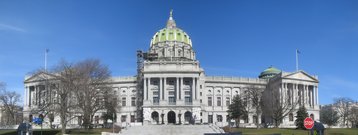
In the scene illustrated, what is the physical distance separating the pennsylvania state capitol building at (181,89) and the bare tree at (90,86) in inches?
1015

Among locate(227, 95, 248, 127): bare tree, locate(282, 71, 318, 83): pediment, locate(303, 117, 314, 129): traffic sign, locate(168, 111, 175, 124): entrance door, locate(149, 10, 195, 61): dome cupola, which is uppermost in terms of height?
locate(149, 10, 195, 61): dome cupola

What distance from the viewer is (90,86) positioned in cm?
6919

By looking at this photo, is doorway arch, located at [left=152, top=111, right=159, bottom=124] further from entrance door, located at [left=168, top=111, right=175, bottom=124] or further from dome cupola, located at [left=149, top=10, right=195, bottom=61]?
dome cupola, located at [left=149, top=10, right=195, bottom=61]

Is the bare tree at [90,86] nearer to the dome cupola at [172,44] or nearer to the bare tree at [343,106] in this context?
the dome cupola at [172,44]

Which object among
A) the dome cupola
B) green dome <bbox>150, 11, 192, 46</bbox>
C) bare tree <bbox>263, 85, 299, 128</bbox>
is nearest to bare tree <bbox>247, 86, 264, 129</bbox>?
bare tree <bbox>263, 85, 299, 128</bbox>

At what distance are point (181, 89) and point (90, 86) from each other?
132 feet

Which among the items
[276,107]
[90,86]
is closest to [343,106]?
[276,107]

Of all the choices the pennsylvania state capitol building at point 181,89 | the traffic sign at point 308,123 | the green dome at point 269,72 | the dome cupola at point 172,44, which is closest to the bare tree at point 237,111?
the pennsylvania state capitol building at point 181,89

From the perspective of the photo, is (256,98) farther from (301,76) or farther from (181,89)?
(301,76)

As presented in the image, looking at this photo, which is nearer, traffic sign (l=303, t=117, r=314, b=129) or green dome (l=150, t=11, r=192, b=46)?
traffic sign (l=303, t=117, r=314, b=129)

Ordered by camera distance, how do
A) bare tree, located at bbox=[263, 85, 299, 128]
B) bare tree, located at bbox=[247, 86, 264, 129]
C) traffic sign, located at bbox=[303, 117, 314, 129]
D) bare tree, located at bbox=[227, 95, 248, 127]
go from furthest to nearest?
bare tree, located at bbox=[247, 86, 264, 129] → bare tree, located at bbox=[263, 85, 299, 128] → bare tree, located at bbox=[227, 95, 248, 127] → traffic sign, located at bbox=[303, 117, 314, 129]

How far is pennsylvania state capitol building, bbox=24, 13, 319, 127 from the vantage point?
104500 mm

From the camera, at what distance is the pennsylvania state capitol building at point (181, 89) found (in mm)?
104500

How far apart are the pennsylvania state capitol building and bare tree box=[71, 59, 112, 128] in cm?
2579
